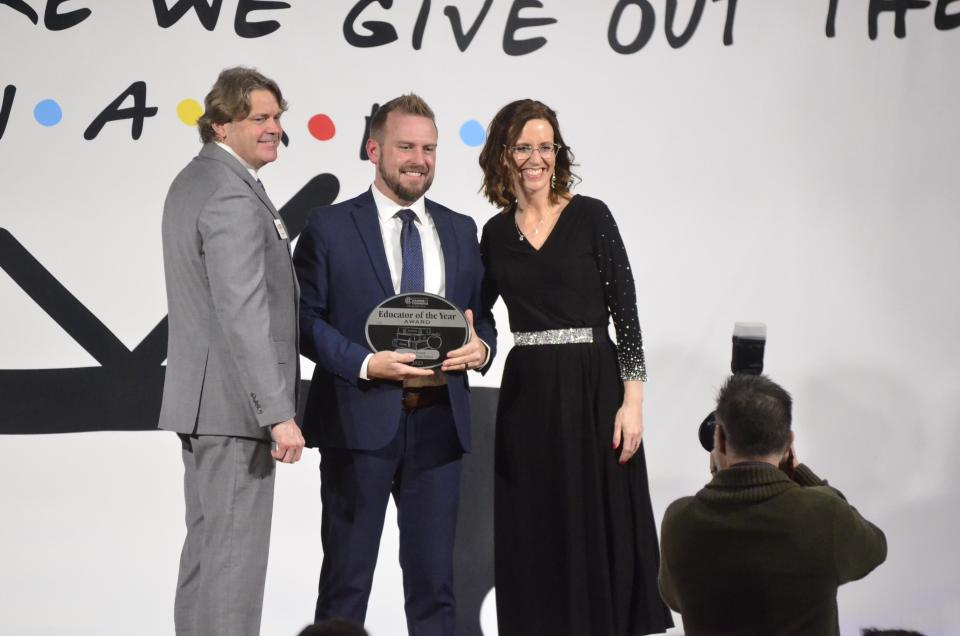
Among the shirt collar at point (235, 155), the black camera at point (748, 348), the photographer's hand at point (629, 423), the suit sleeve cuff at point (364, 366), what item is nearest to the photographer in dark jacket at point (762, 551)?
the black camera at point (748, 348)

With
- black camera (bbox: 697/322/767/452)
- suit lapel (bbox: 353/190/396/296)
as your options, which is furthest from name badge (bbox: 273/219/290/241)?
black camera (bbox: 697/322/767/452)

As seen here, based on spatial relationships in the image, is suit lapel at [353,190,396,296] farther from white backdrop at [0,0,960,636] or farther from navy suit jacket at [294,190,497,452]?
white backdrop at [0,0,960,636]

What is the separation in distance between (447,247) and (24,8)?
2.07 meters

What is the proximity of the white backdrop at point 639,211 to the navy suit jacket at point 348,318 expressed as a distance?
1041 mm

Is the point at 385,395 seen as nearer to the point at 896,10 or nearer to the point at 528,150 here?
the point at 528,150

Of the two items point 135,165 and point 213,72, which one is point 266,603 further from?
point 213,72

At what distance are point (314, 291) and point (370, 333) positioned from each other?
220 mm

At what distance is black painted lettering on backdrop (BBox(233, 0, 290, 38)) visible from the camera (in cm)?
386

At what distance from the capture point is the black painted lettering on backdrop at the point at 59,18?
153 inches

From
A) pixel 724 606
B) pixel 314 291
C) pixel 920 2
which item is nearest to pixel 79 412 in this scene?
pixel 314 291

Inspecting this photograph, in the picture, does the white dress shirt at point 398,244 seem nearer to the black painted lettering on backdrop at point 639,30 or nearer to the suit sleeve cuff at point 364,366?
the suit sleeve cuff at point 364,366

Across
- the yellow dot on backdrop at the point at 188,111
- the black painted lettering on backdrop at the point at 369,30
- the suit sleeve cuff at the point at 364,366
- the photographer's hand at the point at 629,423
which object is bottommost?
the photographer's hand at the point at 629,423

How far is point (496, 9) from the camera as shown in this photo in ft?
12.8

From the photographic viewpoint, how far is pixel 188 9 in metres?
3.87
